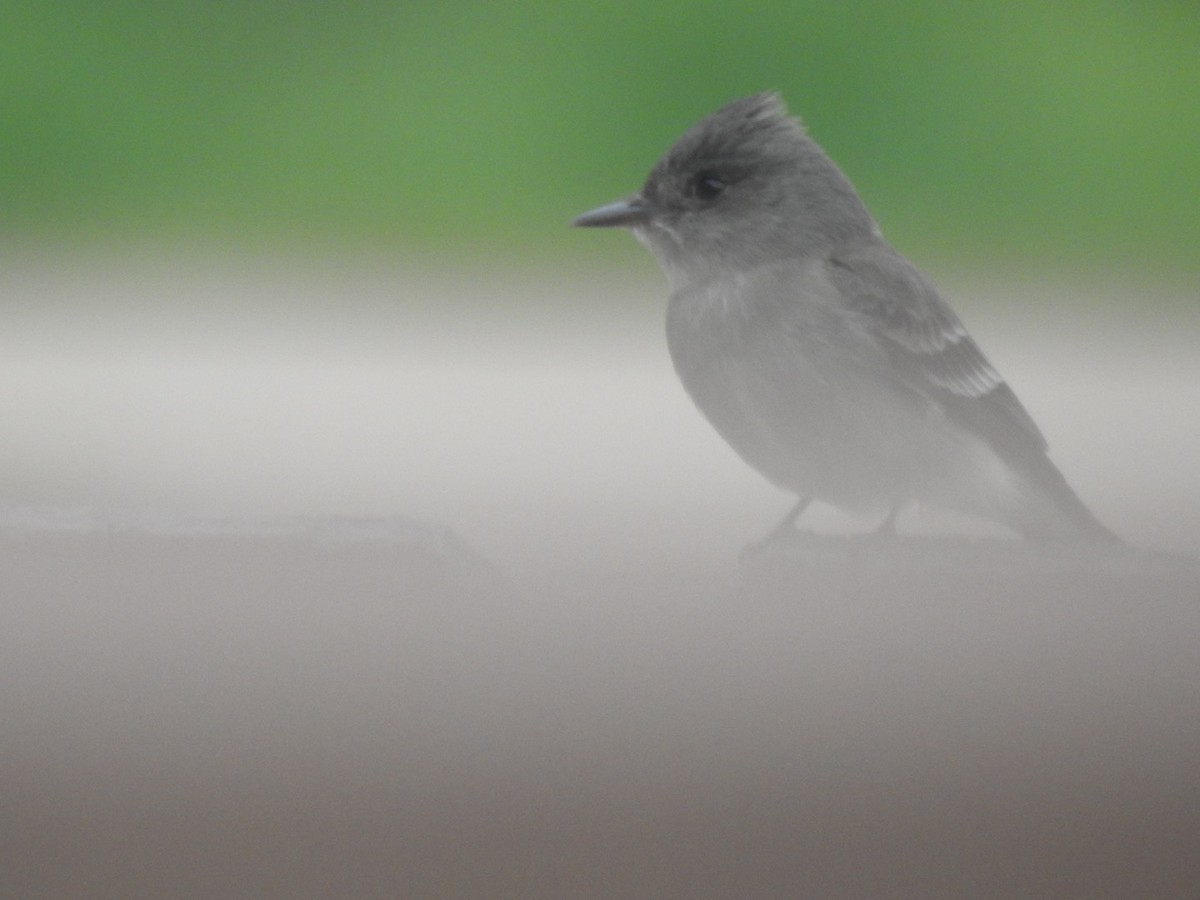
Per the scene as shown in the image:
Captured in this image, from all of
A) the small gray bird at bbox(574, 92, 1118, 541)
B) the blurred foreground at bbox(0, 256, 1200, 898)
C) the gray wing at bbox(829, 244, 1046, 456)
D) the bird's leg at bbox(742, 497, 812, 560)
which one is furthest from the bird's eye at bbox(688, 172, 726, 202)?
the blurred foreground at bbox(0, 256, 1200, 898)

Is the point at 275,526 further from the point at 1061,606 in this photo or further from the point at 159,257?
the point at 159,257

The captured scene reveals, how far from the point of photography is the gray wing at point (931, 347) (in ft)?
3.71

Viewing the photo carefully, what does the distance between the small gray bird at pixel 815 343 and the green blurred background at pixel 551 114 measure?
60 mm

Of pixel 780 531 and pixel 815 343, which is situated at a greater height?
pixel 815 343

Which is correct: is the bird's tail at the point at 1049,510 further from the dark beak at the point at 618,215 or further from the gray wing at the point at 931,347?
the dark beak at the point at 618,215

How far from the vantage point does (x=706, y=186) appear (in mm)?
1198

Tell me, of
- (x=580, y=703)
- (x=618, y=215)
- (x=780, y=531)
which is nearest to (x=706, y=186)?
(x=618, y=215)

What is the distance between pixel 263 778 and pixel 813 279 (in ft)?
2.84

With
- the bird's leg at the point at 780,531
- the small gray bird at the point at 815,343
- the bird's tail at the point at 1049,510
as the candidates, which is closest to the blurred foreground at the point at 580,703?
the bird's leg at the point at 780,531

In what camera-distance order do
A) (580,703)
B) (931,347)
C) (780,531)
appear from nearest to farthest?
(580,703)
(780,531)
(931,347)

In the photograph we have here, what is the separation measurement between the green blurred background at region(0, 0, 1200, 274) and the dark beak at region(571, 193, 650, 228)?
20mm

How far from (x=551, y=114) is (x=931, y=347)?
0.38 m

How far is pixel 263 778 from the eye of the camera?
0.51 m

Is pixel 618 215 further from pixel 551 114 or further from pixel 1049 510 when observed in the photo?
pixel 1049 510
